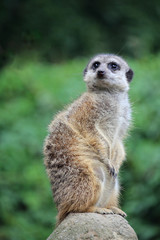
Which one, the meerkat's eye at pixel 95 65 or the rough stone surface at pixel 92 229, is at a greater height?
the meerkat's eye at pixel 95 65

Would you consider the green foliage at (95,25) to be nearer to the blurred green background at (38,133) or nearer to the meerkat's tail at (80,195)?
the blurred green background at (38,133)

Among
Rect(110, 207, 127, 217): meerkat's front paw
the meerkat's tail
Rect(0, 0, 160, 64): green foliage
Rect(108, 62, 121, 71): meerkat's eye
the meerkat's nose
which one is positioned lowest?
Rect(110, 207, 127, 217): meerkat's front paw

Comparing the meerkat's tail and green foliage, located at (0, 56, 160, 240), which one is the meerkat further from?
green foliage, located at (0, 56, 160, 240)

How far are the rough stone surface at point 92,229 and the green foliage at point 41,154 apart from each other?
2.88m

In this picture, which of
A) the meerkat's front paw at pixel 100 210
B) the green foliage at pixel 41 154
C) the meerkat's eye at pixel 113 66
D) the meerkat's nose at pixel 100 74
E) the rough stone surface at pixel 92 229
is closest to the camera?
the rough stone surface at pixel 92 229

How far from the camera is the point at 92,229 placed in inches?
271

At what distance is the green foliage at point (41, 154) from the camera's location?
1073cm

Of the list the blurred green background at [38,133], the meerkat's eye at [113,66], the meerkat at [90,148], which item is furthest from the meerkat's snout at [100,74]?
the blurred green background at [38,133]

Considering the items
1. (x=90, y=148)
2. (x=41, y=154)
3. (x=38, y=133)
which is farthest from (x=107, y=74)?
(x=38, y=133)

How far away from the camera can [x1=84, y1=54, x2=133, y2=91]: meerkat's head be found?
329 inches

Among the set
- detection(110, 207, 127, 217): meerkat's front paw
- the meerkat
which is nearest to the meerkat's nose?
the meerkat

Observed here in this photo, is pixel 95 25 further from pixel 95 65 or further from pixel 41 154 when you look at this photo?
pixel 95 65

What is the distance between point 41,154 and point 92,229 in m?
5.08

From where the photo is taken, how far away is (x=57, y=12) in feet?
65.0
